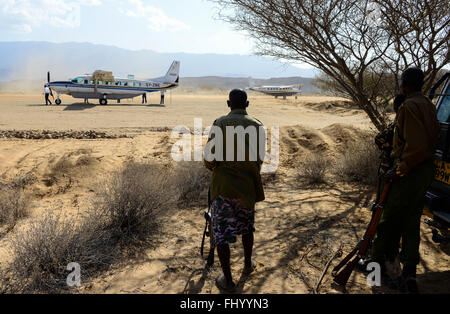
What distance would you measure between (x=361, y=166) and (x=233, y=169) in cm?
504

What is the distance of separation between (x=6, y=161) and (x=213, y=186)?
21.1 ft

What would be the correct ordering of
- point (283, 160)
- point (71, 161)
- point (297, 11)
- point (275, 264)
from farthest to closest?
point (283, 160), point (71, 161), point (297, 11), point (275, 264)

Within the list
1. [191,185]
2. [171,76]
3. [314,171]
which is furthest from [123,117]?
[171,76]

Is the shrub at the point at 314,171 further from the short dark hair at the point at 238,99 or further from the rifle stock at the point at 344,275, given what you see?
the short dark hair at the point at 238,99

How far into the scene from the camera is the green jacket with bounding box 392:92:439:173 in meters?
2.66

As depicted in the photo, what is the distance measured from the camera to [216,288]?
321cm

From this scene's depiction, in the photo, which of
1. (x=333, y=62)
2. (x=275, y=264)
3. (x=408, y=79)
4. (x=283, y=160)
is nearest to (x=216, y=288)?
(x=275, y=264)

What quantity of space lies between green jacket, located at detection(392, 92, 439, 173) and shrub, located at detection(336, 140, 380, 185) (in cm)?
417

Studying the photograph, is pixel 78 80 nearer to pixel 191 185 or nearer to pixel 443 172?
pixel 191 185

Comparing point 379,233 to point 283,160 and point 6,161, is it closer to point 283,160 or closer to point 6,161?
point 283,160

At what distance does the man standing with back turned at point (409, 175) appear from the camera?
8.79ft

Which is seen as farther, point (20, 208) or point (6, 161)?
point (6, 161)

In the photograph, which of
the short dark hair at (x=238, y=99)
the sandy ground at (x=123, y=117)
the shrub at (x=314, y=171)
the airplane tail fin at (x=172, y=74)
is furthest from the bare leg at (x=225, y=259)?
the airplane tail fin at (x=172, y=74)

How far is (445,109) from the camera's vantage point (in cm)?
370
